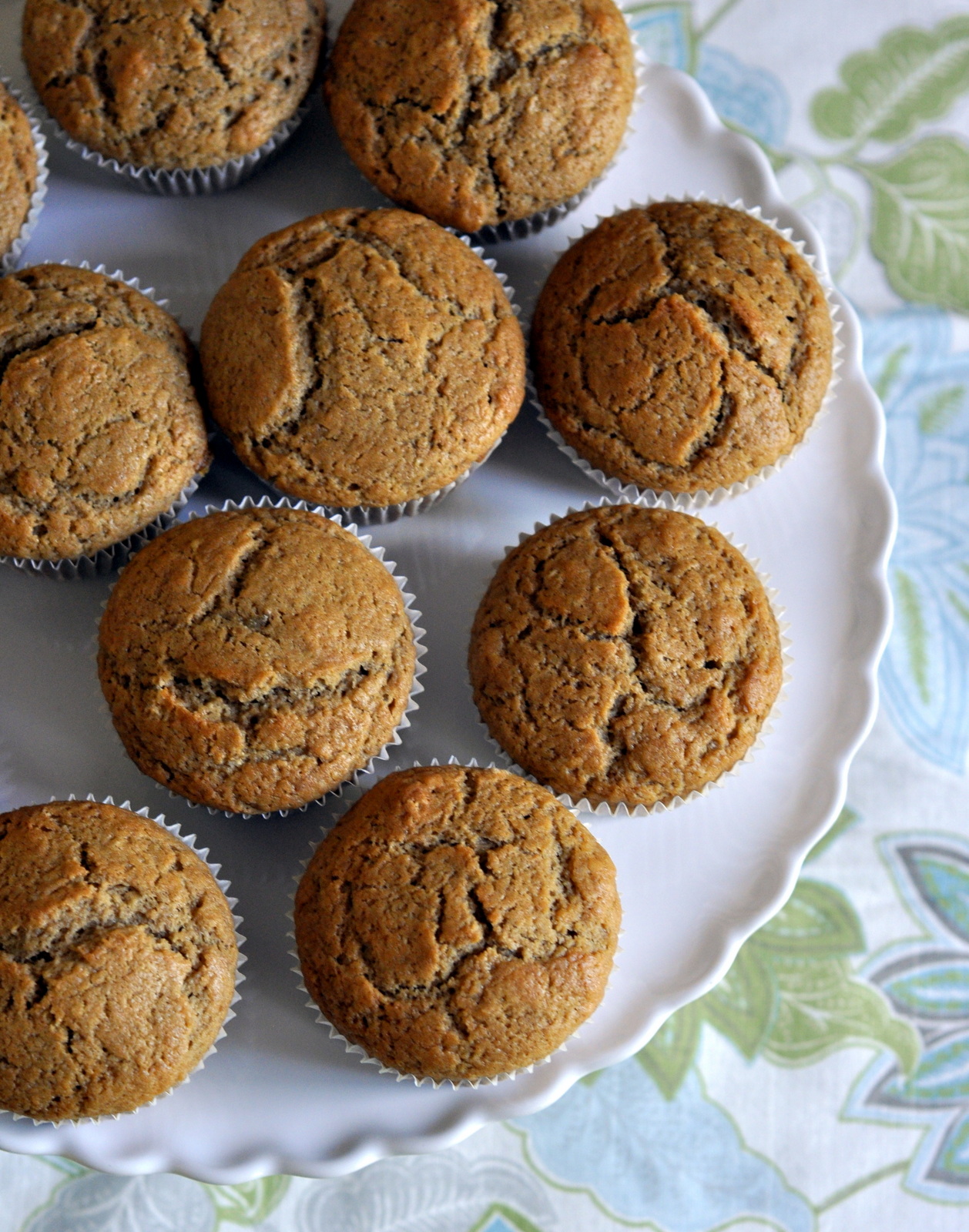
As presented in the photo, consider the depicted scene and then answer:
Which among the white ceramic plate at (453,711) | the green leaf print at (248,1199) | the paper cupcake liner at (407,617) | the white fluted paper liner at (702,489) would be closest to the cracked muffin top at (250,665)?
the paper cupcake liner at (407,617)

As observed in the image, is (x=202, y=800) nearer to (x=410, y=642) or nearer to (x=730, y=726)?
(x=410, y=642)

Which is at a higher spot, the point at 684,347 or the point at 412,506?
the point at 684,347

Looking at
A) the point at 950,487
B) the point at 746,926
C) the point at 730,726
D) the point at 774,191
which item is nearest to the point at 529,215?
the point at 774,191

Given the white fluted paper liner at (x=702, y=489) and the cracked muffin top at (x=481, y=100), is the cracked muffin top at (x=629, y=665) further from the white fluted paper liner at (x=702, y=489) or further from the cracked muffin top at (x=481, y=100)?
the cracked muffin top at (x=481, y=100)

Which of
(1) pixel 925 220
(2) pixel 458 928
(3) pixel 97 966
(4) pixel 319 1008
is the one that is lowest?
(4) pixel 319 1008

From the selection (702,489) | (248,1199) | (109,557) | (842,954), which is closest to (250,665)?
(109,557)

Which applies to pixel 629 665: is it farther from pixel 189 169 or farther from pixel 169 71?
pixel 169 71
